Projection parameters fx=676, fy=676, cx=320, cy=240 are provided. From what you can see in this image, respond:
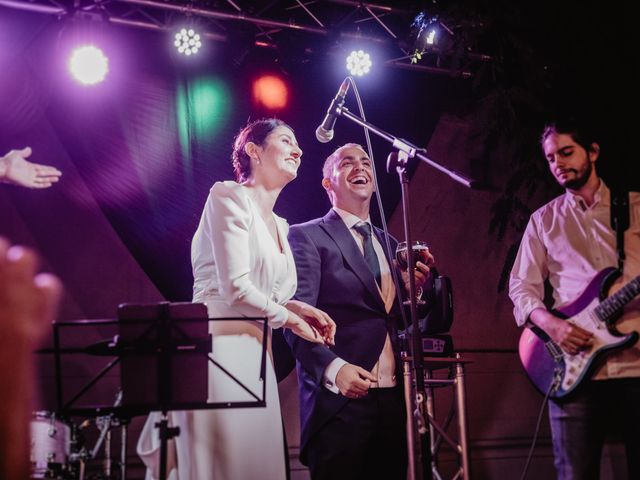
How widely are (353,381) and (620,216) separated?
1.68 m

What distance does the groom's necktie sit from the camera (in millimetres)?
3607

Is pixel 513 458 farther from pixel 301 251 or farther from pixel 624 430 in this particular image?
pixel 301 251

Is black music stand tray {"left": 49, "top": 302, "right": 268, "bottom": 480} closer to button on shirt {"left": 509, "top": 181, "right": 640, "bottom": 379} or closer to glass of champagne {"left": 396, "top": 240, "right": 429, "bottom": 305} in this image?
glass of champagne {"left": 396, "top": 240, "right": 429, "bottom": 305}

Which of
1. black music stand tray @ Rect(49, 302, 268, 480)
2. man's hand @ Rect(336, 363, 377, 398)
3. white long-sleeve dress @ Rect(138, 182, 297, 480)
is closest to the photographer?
black music stand tray @ Rect(49, 302, 268, 480)

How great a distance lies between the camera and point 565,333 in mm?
3371

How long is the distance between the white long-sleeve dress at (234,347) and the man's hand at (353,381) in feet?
1.17

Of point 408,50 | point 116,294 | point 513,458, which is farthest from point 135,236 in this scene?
point 513,458

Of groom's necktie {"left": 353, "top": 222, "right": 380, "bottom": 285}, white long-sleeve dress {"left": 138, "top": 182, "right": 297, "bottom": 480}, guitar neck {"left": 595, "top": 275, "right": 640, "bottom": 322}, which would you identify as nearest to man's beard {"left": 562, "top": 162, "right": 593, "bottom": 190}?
guitar neck {"left": 595, "top": 275, "right": 640, "bottom": 322}

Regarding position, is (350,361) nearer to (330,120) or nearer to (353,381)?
(353,381)

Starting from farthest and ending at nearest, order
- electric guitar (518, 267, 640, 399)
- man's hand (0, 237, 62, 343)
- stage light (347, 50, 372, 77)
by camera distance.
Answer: stage light (347, 50, 372, 77) < electric guitar (518, 267, 640, 399) < man's hand (0, 237, 62, 343)

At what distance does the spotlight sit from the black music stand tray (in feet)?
10.1

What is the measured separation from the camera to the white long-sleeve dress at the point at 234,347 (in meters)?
2.60

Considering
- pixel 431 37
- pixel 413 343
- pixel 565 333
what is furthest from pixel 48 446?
pixel 431 37

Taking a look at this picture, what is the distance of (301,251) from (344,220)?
388 mm
